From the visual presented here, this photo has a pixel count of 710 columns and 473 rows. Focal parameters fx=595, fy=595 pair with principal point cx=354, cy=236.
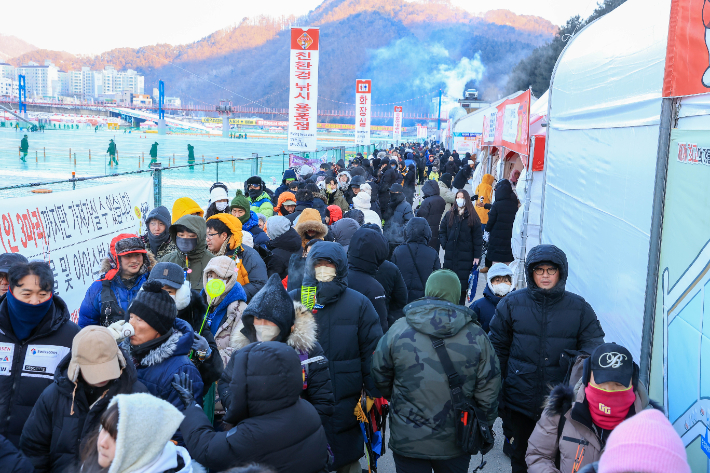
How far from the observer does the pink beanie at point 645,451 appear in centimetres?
157

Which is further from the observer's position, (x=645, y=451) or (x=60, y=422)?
(x=60, y=422)

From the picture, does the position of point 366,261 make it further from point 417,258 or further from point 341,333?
point 417,258

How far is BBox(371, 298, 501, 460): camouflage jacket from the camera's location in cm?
296

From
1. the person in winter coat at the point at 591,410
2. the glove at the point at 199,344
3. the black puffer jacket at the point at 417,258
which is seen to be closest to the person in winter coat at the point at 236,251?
the glove at the point at 199,344

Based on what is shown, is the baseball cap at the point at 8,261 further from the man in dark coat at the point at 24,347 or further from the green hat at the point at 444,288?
the green hat at the point at 444,288

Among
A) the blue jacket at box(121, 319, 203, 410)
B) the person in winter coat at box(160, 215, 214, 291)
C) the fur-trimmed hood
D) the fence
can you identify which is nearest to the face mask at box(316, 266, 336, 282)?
the fur-trimmed hood

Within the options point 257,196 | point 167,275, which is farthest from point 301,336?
point 257,196

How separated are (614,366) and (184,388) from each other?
1.88 metres

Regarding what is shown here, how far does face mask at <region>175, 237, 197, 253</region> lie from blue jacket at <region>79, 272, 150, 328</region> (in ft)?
1.96

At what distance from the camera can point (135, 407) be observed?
186 cm

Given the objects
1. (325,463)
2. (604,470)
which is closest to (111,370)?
(325,463)

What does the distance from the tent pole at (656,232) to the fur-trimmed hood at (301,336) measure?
176 cm

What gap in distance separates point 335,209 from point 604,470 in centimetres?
594

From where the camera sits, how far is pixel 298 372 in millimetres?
2301
